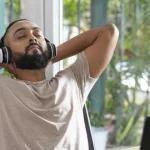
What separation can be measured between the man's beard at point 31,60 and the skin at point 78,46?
0.9 inches

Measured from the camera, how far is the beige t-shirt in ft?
5.06

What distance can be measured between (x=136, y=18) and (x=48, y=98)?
3.64 ft

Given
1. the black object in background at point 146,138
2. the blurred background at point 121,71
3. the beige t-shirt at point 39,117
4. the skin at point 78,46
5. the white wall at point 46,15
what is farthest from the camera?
the blurred background at point 121,71

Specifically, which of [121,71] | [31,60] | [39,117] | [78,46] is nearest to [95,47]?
[78,46]

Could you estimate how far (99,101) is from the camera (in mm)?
2475

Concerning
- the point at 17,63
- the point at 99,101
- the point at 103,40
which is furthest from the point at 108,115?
the point at 17,63

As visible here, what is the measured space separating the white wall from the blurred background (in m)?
0.22

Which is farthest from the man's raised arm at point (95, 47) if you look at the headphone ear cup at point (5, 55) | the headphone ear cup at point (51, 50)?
the headphone ear cup at point (5, 55)

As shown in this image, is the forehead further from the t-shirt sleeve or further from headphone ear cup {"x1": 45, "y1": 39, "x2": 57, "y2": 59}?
the t-shirt sleeve

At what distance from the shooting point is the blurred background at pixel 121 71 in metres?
2.41

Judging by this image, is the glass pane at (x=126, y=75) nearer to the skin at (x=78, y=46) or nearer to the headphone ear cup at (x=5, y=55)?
the skin at (x=78, y=46)

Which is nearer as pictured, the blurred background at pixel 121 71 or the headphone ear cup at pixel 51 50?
the headphone ear cup at pixel 51 50

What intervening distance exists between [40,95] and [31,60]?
0.16 meters

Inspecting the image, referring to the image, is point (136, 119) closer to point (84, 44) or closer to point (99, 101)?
point (99, 101)
